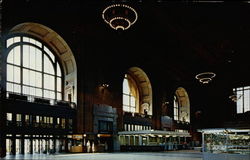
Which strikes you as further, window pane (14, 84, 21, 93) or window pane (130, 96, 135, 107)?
window pane (130, 96, 135, 107)

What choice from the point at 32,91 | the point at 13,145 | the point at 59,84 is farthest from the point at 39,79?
the point at 13,145

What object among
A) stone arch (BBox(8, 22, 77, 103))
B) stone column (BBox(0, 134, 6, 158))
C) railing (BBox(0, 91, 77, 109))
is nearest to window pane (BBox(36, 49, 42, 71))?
stone arch (BBox(8, 22, 77, 103))

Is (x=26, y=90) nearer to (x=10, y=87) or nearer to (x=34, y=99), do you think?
(x=10, y=87)

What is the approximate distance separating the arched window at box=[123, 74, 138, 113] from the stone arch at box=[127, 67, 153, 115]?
67 centimetres

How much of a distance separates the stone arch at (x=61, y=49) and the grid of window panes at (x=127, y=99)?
10.2 metres

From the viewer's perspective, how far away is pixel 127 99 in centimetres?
3975

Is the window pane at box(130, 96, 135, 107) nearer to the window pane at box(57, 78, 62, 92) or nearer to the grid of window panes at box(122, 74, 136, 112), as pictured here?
the grid of window panes at box(122, 74, 136, 112)

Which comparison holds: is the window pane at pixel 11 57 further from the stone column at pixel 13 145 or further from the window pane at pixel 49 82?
the stone column at pixel 13 145

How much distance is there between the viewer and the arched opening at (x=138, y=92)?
4028cm

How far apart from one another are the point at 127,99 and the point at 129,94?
91 centimetres

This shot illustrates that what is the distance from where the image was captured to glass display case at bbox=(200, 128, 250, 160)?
13.2 meters

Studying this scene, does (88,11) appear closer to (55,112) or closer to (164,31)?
(164,31)

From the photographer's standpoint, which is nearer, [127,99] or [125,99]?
[125,99]

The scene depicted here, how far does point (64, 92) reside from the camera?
30922 millimetres
